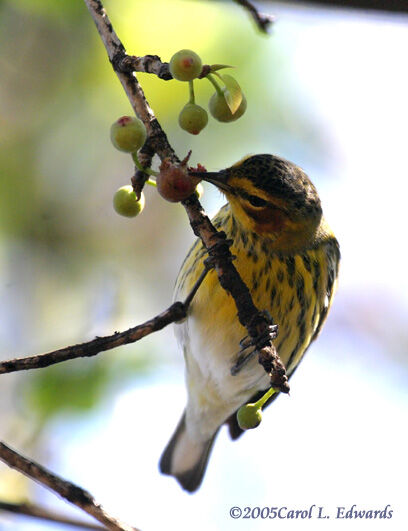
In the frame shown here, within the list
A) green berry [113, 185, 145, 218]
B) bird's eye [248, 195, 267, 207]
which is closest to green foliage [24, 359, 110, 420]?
bird's eye [248, 195, 267, 207]

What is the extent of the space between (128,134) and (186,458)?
320 centimetres

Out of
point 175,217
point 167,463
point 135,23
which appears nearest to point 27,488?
point 167,463

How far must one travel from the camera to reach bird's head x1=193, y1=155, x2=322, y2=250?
3200mm

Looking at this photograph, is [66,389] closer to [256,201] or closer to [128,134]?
[256,201]

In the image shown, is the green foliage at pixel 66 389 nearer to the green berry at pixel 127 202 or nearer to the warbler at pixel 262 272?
the warbler at pixel 262 272

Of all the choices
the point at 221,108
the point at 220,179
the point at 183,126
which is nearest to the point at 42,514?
the point at 183,126

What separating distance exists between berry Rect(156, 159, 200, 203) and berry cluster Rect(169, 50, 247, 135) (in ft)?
0.59

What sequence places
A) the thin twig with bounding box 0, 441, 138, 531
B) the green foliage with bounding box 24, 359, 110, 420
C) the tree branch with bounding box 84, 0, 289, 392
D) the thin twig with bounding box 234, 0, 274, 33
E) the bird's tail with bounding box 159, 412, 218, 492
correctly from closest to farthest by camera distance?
the thin twig with bounding box 0, 441, 138, 531 < the tree branch with bounding box 84, 0, 289, 392 < the thin twig with bounding box 234, 0, 274, 33 < the green foliage with bounding box 24, 359, 110, 420 < the bird's tail with bounding box 159, 412, 218, 492

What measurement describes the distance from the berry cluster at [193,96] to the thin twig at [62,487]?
3.40 ft

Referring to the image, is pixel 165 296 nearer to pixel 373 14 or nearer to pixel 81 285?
pixel 81 285

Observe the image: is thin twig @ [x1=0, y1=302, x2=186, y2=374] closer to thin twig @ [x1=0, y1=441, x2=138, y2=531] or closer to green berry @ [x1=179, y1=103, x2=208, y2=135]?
thin twig @ [x1=0, y1=441, x2=138, y2=531]

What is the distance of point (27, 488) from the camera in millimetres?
3998

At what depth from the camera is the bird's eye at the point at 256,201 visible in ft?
10.7

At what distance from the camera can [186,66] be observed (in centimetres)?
212
